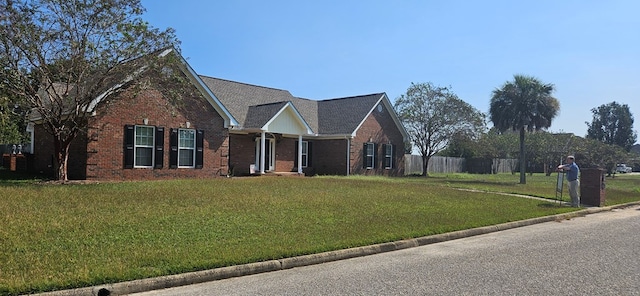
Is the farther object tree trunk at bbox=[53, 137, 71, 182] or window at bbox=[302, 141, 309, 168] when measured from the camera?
window at bbox=[302, 141, 309, 168]

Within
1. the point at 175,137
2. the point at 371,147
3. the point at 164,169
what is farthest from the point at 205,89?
the point at 371,147

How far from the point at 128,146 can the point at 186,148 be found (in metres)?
2.75

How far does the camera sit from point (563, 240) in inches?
401

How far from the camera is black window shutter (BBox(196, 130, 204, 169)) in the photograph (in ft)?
70.6

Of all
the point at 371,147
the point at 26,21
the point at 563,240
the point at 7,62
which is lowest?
the point at 563,240

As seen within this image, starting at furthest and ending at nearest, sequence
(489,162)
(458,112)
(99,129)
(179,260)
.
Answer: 1. (489,162)
2. (458,112)
3. (99,129)
4. (179,260)

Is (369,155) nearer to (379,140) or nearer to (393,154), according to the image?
(379,140)

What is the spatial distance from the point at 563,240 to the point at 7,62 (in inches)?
620

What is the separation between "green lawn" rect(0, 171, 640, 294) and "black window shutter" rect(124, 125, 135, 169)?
3372 mm

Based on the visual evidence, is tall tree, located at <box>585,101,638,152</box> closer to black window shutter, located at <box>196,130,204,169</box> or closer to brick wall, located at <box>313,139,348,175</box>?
brick wall, located at <box>313,139,348,175</box>

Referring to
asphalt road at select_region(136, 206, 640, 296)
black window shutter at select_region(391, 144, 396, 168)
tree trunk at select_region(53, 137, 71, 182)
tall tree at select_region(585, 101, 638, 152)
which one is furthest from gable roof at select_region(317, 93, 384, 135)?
tall tree at select_region(585, 101, 638, 152)

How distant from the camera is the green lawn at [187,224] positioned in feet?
21.3

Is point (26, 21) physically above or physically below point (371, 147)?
above

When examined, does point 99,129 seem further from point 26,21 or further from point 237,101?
point 237,101
